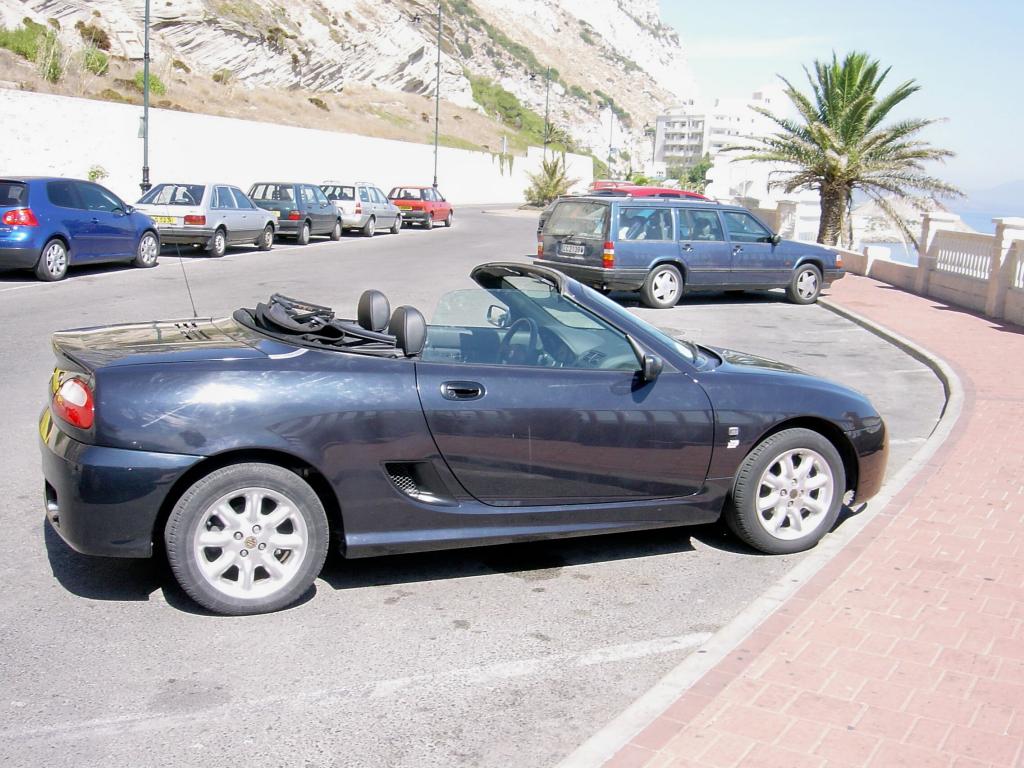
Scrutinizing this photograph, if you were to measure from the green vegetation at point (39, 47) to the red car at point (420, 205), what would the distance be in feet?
44.3

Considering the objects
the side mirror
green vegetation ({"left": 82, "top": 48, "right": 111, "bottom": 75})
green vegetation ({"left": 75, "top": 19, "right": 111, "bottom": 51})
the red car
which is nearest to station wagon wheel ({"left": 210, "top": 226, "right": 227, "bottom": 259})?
the red car

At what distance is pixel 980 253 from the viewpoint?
1731cm

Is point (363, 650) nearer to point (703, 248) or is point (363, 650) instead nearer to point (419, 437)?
point (419, 437)

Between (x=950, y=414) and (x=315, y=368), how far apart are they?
6.53 metres

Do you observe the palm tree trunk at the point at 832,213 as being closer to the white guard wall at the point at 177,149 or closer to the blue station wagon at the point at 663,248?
the blue station wagon at the point at 663,248

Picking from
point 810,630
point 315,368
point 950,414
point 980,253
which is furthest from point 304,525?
point 980,253

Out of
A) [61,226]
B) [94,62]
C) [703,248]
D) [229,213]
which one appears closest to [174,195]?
[229,213]

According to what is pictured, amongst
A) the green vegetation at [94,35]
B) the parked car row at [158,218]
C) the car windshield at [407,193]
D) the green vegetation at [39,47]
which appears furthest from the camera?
the green vegetation at [94,35]

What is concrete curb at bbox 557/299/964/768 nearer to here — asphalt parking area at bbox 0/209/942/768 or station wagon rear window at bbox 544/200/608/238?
asphalt parking area at bbox 0/209/942/768

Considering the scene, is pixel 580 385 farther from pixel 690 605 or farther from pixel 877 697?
pixel 877 697

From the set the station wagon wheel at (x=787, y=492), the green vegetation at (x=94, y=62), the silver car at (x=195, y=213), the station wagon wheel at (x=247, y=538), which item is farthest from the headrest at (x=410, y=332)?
the green vegetation at (x=94, y=62)

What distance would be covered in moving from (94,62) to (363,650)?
4666 cm

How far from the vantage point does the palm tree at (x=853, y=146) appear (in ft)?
89.3

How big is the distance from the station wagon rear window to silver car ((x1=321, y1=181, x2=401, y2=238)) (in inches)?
536
